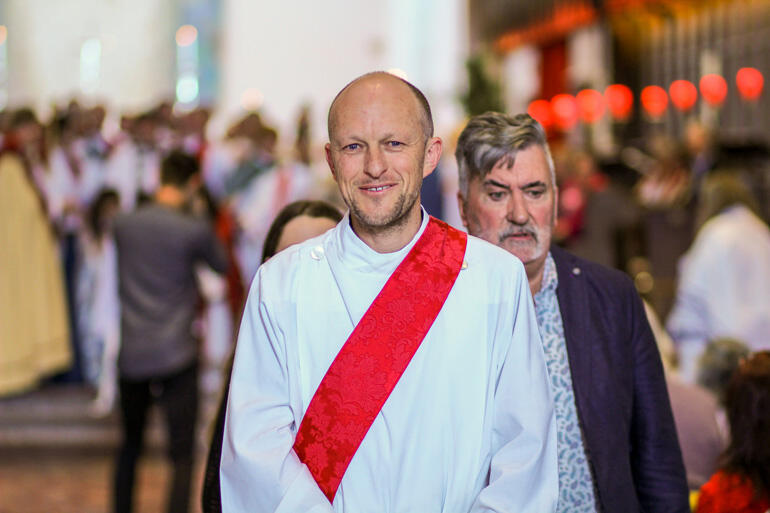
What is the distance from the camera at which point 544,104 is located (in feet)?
61.3

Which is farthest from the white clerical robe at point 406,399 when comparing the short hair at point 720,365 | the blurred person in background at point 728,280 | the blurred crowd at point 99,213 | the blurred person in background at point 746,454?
the blurred crowd at point 99,213

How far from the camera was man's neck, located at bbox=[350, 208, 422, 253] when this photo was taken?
1.81 m

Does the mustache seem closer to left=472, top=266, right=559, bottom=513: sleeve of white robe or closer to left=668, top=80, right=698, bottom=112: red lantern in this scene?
left=472, top=266, right=559, bottom=513: sleeve of white robe

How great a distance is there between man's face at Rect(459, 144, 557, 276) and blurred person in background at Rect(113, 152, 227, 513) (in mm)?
2605

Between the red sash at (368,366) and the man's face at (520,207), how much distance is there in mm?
342

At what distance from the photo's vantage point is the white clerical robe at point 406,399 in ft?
5.71

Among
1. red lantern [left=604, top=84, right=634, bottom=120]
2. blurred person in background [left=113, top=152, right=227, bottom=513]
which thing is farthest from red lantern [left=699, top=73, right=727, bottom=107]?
blurred person in background [left=113, top=152, right=227, bottom=513]

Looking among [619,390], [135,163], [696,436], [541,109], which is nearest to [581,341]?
[619,390]

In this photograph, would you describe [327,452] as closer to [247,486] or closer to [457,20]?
[247,486]

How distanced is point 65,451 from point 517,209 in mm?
4862

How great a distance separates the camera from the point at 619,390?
2.11 meters

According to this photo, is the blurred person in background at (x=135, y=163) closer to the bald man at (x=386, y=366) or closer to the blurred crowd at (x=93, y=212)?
the blurred crowd at (x=93, y=212)

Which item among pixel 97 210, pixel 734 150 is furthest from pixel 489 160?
pixel 734 150

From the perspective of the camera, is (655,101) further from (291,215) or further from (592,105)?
(291,215)
